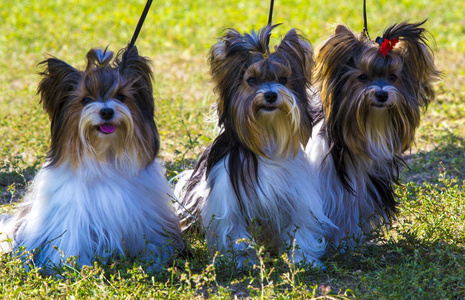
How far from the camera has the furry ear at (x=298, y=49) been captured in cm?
383

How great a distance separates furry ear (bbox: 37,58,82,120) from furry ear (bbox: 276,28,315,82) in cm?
130

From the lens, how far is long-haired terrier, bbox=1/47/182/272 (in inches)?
148

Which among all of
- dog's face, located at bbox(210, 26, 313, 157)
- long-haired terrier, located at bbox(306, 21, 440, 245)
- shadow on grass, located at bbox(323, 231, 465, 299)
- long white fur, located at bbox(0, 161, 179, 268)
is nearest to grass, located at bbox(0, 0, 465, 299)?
shadow on grass, located at bbox(323, 231, 465, 299)

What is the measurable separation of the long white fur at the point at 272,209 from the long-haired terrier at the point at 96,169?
36 cm

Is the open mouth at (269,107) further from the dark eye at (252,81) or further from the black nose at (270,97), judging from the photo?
the dark eye at (252,81)

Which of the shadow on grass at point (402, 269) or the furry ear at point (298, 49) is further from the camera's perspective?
the furry ear at point (298, 49)

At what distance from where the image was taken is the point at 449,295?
3500 millimetres

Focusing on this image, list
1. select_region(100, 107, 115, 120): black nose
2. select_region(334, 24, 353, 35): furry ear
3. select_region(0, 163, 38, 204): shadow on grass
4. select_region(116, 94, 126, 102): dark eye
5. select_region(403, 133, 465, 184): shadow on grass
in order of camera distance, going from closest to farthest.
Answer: select_region(100, 107, 115, 120): black nose → select_region(116, 94, 126, 102): dark eye → select_region(334, 24, 353, 35): furry ear → select_region(0, 163, 38, 204): shadow on grass → select_region(403, 133, 465, 184): shadow on grass

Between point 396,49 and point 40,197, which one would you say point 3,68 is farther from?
point 396,49

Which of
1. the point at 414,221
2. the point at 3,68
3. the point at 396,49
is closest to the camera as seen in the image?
the point at 396,49

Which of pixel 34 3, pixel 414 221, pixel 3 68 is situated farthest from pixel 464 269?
pixel 34 3

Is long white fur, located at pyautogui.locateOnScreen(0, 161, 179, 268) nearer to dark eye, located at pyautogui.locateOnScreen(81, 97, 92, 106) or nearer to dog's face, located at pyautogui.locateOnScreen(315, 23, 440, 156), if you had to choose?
dark eye, located at pyautogui.locateOnScreen(81, 97, 92, 106)

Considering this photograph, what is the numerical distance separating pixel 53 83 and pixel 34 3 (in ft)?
37.6

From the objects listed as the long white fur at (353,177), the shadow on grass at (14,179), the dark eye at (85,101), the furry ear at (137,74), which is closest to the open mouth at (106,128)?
the dark eye at (85,101)
